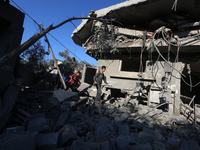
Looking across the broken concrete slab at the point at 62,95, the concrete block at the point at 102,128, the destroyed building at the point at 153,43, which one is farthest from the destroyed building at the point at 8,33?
the destroyed building at the point at 153,43

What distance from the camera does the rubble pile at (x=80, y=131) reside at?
2.07m

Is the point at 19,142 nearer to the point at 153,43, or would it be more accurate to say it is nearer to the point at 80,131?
the point at 80,131

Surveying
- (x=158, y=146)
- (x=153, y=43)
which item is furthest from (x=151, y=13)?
(x=158, y=146)

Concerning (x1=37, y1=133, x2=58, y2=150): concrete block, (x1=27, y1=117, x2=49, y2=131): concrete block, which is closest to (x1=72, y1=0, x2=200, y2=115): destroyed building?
(x1=27, y1=117, x2=49, y2=131): concrete block

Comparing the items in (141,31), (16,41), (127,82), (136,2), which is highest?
(136,2)

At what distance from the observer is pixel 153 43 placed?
18.5ft

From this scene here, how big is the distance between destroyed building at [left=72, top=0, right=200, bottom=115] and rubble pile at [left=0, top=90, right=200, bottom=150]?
57.0 inches

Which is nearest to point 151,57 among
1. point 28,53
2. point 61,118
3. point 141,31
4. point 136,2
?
point 141,31

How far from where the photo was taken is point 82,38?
8305mm

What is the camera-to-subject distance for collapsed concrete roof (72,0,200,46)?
16.0 ft

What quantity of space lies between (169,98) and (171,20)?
3835 millimetres

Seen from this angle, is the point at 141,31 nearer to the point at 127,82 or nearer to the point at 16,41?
the point at 127,82

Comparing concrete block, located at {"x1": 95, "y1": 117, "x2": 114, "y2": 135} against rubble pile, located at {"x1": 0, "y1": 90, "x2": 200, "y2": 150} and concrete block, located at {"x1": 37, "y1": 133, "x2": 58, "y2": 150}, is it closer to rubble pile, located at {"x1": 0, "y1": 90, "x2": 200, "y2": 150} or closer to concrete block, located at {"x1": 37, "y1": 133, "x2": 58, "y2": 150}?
rubble pile, located at {"x1": 0, "y1": 90, "x2": 200, "y2": 150}

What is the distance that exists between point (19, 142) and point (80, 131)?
1425 millimetres
